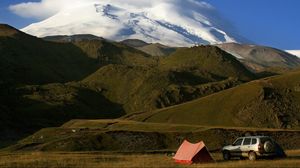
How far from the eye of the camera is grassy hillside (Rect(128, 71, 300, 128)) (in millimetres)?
111688

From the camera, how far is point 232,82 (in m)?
197

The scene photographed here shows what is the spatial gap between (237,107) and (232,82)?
82.7 metres

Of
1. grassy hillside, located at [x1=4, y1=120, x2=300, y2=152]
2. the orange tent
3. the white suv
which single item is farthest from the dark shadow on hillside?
the white suv

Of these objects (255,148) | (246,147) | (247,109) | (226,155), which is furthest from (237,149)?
(247,109)

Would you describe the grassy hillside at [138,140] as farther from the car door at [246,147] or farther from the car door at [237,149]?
the car door at [246,147]

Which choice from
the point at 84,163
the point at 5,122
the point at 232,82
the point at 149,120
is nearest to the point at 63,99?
the point at 5,122

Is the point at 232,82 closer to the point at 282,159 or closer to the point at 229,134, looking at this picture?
the point at 229,134

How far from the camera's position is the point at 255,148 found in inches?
1502

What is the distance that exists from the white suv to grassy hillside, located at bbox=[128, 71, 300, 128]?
225 feet

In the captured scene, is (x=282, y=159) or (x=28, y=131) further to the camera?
(x=28, y=131)

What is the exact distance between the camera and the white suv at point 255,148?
3791 cm

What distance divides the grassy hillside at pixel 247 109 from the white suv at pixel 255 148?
6859 centimetres

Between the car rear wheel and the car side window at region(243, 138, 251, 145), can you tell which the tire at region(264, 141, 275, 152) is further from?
the car side window at region(243, 138, 251, 145)

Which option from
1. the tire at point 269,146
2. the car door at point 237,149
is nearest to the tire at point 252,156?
the tire at point 269,146
